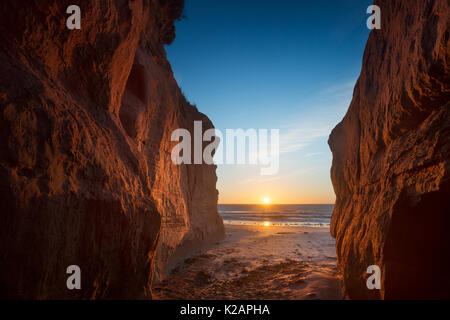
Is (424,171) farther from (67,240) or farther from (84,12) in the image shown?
(84,12)

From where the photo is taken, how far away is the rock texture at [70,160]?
2.00m

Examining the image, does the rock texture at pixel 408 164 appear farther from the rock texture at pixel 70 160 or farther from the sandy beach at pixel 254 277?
the rock texture at pixel 70 160

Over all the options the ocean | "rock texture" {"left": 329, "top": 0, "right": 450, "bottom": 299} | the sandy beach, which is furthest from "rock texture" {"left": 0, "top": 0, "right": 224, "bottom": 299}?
the ocean

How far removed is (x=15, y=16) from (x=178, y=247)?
716 cm

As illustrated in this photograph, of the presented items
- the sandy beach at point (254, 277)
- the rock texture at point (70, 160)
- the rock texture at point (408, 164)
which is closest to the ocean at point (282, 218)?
the sandy beach at point (254, 277)

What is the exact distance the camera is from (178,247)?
7.54 m

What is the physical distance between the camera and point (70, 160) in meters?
2.57

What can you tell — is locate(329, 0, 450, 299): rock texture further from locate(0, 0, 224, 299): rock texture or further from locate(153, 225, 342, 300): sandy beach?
locate(0, 0, 224, 299): rock texture

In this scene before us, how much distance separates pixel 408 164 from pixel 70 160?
4.37 meters

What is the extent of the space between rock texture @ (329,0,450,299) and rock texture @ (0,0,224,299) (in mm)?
3866

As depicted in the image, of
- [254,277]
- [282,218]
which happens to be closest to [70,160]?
[254,277]

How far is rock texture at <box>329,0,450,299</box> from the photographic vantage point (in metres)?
2.20

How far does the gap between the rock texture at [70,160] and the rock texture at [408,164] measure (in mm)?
3866

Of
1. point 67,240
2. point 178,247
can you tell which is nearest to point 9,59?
point 67,240
